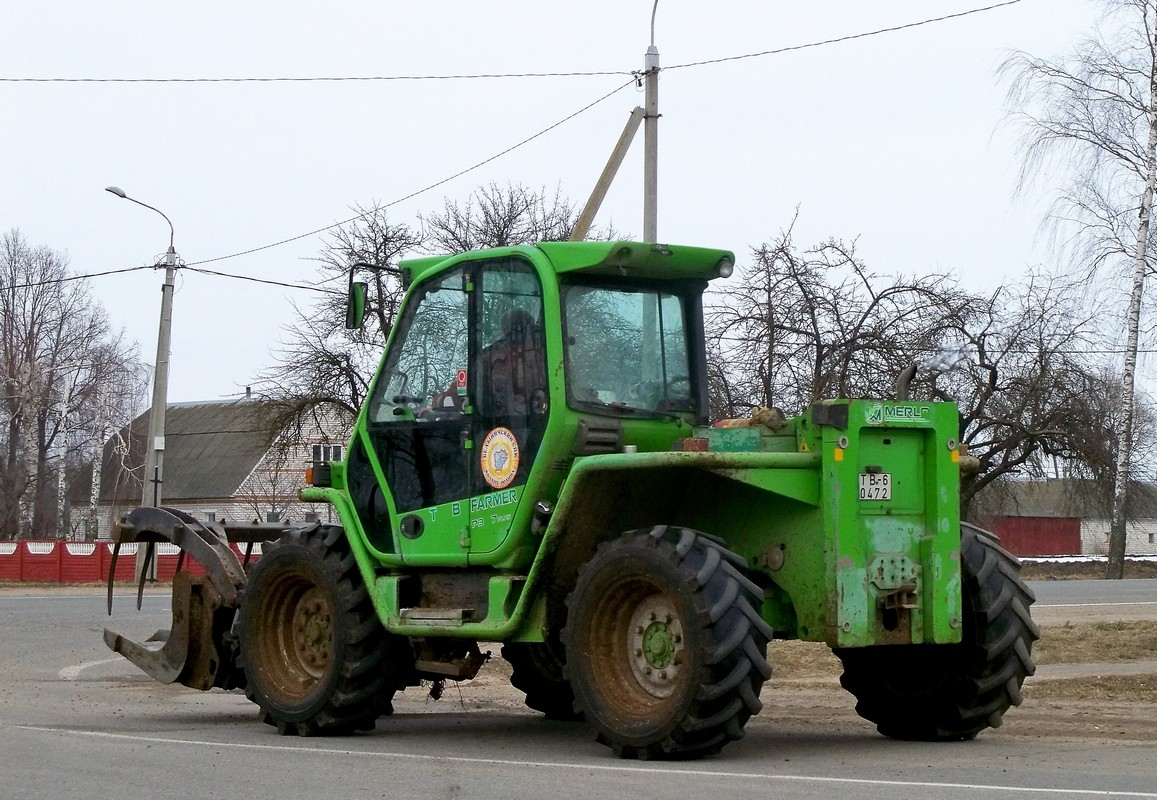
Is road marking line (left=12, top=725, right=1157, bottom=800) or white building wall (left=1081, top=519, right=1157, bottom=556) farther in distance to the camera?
white building wall (left=1081, top=519, right=1157, bottom=556)

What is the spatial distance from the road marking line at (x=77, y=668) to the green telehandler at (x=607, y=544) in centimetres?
499

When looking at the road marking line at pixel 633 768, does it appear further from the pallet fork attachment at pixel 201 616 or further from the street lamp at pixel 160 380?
the street lamp at pixel 160 380

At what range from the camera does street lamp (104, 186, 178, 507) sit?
3041 cm

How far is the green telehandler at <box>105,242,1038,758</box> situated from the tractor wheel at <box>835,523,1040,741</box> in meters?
0.01

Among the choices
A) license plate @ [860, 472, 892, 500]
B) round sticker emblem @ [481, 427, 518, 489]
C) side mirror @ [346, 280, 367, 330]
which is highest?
side mirror @ [346, 280, 367, 330]

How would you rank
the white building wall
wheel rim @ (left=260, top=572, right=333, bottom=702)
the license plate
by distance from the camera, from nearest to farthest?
the license plate < wheel rim @ (left=260, top=572, right=333, bottom=702) < the white building wall

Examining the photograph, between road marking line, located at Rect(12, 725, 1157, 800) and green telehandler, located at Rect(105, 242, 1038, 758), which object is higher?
green telehandler, located at Rect(105, 242, 1038, 758)

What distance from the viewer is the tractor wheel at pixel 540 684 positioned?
10.0 meters

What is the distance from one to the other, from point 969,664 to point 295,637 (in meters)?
4.16

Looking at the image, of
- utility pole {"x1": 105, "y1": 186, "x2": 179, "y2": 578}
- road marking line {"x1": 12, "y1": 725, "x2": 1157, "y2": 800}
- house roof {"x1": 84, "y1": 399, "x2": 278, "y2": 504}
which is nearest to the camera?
road marking line {"x1": 12, "y1": 725, "x2": 1157, "y2": 800}

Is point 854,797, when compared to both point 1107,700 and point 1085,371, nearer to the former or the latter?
Answer: point 1107,700

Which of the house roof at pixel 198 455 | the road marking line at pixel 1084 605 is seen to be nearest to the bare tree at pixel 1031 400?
the road marking line at pixel 1084 605

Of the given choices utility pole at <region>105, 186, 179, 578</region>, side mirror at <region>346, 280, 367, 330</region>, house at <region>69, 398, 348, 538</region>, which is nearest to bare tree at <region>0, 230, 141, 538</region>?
house at <region>69, 398, 348, 538</region>

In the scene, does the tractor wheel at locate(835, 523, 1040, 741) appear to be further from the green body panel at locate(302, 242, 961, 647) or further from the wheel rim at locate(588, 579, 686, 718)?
the wheel rim at locate(588, 579, 686, 718)
